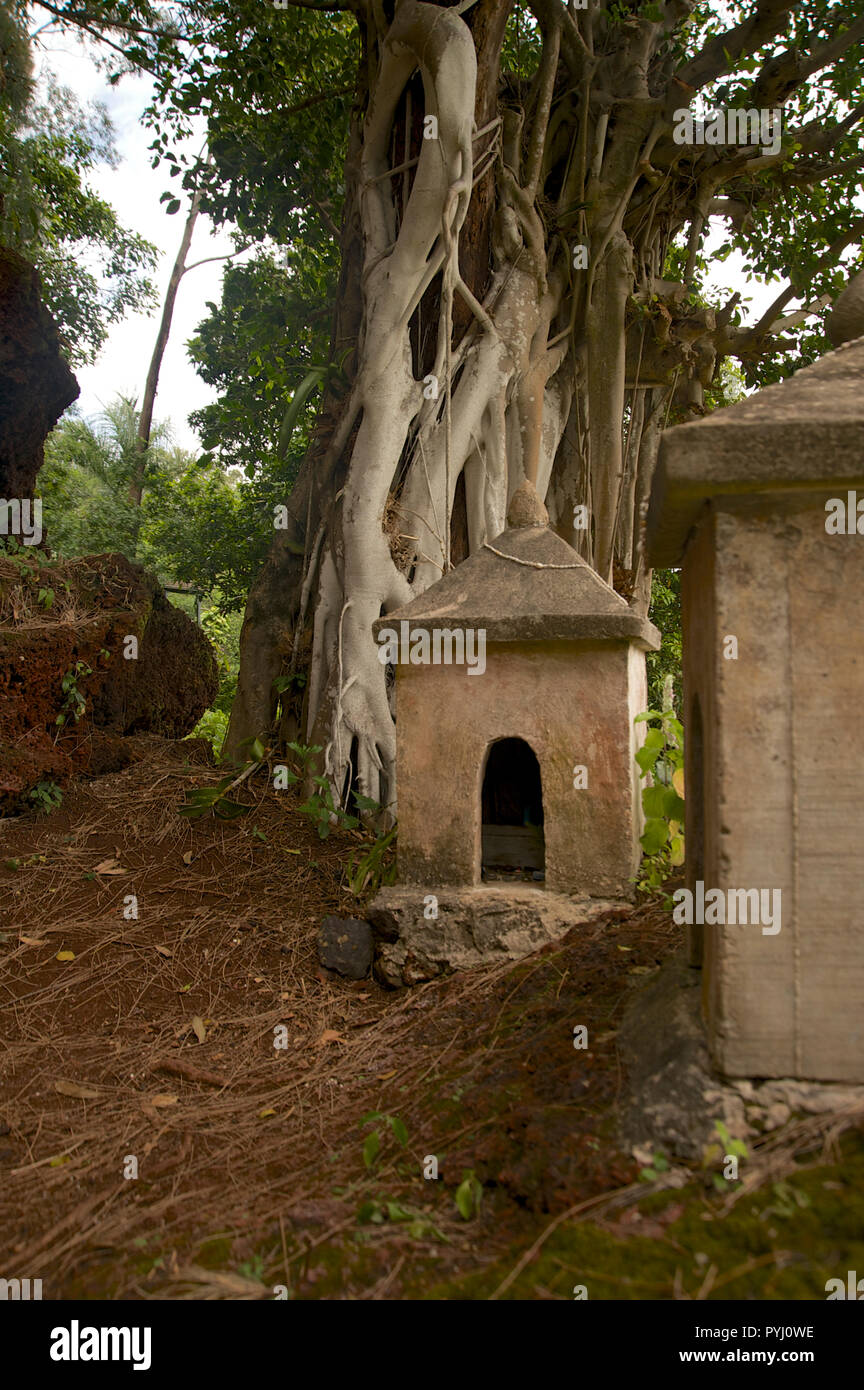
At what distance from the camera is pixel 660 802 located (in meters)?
3.59

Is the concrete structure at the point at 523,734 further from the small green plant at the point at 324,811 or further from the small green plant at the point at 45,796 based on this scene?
the small green plant at the point at 45,796

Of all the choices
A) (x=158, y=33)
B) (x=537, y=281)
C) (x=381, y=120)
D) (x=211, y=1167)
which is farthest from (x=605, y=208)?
(x=211, y=1167)

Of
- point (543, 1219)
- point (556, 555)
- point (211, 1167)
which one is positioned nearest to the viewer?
point (543, 1219)

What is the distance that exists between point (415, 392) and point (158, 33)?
4.32 metres

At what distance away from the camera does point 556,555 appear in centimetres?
416

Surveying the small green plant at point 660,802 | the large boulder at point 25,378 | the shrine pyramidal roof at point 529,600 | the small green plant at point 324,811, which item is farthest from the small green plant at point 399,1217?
the large boulder at point 25,378

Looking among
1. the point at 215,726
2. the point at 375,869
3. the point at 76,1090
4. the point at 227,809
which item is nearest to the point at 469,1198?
the point at 76,1090

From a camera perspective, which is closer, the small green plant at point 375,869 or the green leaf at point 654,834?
the green leaf at point 654,834

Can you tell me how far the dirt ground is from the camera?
1.79 m

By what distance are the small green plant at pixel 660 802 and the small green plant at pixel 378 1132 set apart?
157 centimetres

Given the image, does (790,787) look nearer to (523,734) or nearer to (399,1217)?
(399,1217)

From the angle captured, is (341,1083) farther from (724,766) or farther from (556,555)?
(556,555)

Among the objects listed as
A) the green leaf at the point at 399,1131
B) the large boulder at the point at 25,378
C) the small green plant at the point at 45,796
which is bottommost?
the green leaf at the point at 399,1131

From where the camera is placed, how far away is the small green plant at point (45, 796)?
5.35 metres
